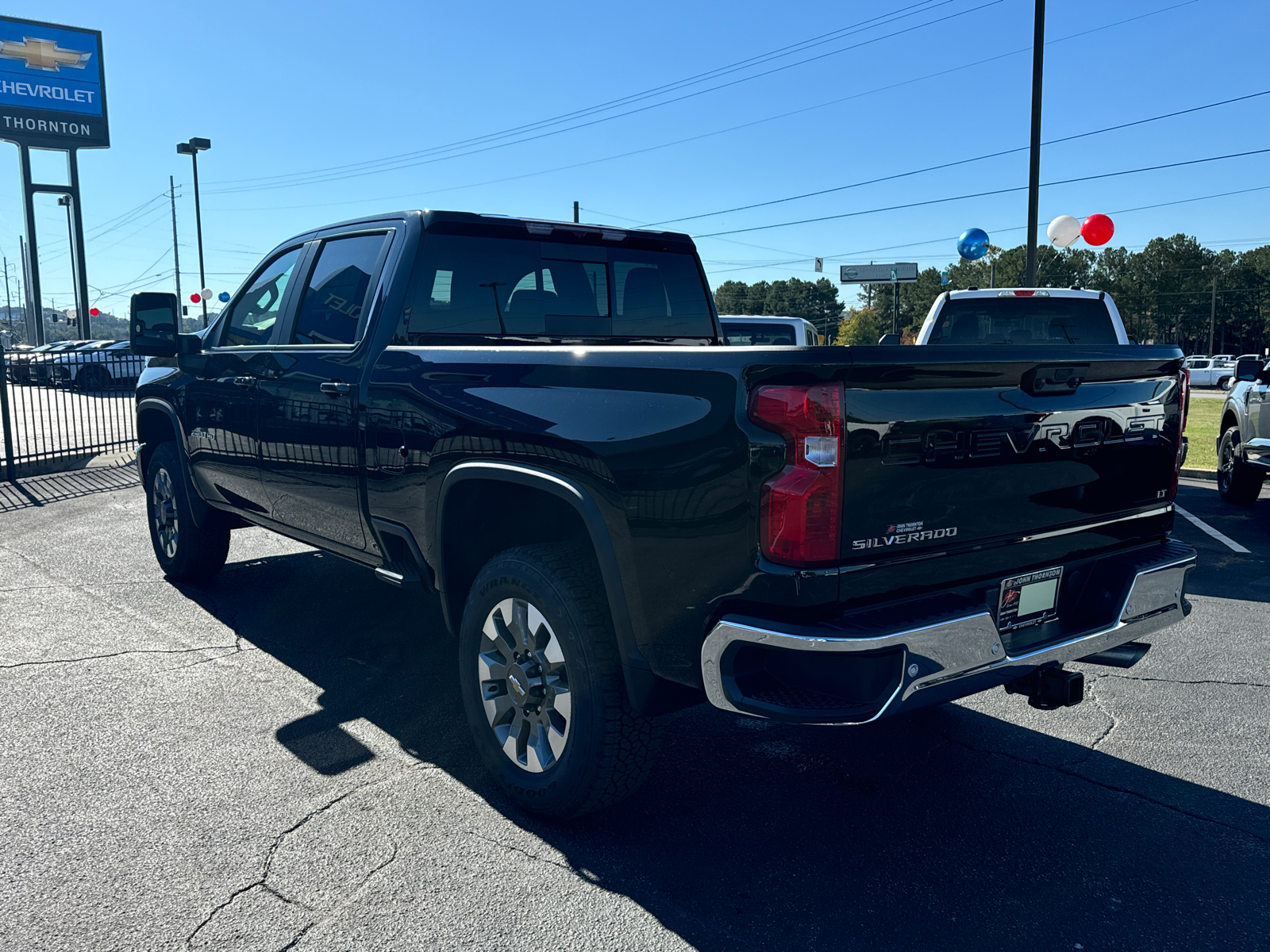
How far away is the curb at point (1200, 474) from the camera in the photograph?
455 inches

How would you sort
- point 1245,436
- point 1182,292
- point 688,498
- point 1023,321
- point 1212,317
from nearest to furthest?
point 688,498, point 1023,321, point 1245,436, point 1212,317, point 1182,292

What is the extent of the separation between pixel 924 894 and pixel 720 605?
42.0 inches

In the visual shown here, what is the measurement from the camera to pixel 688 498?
8.48 ft

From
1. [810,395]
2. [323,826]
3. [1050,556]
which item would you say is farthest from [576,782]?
[1050,556]

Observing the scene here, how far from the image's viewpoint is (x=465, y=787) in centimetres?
339

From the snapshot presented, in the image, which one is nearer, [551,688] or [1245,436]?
[551,688]

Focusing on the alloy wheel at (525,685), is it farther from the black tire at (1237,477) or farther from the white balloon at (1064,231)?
the white balloon at (1064,231)

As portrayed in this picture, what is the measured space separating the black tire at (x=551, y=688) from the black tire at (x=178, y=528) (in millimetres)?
3191

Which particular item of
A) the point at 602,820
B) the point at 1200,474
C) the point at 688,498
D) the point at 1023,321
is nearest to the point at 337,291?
the point at 688,498

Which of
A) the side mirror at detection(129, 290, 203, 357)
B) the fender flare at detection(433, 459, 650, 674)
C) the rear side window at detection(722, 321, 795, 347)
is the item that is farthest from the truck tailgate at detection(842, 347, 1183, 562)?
the rear side window at detection(722, 321, 795, 347)

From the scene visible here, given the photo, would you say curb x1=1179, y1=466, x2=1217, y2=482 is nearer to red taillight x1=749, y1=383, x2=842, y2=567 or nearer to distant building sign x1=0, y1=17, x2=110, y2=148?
red taillight x1=749, y1=383, x2=842, y2=567

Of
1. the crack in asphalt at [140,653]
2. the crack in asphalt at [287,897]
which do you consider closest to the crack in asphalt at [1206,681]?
the crack in asphalt at [287,897]

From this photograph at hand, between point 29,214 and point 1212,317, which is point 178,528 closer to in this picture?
point 29,214

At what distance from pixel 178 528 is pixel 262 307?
1824mm
